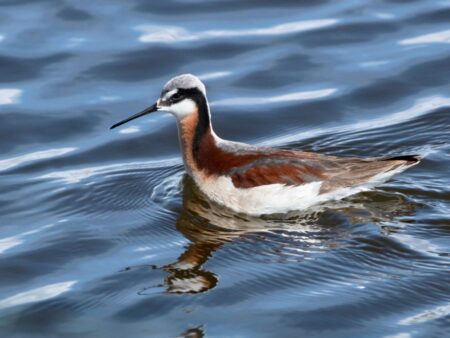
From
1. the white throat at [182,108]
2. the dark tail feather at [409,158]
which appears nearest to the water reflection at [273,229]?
the dark tail feather at [409,158]

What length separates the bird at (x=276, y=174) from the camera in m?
11.1

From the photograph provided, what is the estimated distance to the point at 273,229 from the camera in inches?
424

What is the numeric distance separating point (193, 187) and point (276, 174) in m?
1.16

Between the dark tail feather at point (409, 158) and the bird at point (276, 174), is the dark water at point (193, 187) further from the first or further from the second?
the dark tail feather at point (409, 158)

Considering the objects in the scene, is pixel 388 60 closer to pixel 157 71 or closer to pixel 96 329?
pixel 157 71

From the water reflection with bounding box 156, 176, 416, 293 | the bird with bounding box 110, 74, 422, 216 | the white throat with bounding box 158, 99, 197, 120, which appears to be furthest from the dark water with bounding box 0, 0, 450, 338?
the white throat with bounding box 158, 99, 197, 120

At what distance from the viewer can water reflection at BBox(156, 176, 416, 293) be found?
9.95 m

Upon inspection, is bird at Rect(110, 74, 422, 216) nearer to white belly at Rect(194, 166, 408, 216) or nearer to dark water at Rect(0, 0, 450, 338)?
white belly at Rect(194, 166, 408, 216)

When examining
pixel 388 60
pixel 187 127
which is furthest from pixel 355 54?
pixel 187 127

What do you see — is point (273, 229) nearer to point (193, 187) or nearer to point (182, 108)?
point (193, 187)

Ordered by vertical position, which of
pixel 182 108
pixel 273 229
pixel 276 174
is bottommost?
pixel 273 229

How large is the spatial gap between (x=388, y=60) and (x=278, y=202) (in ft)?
14.5

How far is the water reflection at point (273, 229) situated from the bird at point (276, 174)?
120 millimetres

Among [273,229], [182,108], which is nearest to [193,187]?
[182,108]
